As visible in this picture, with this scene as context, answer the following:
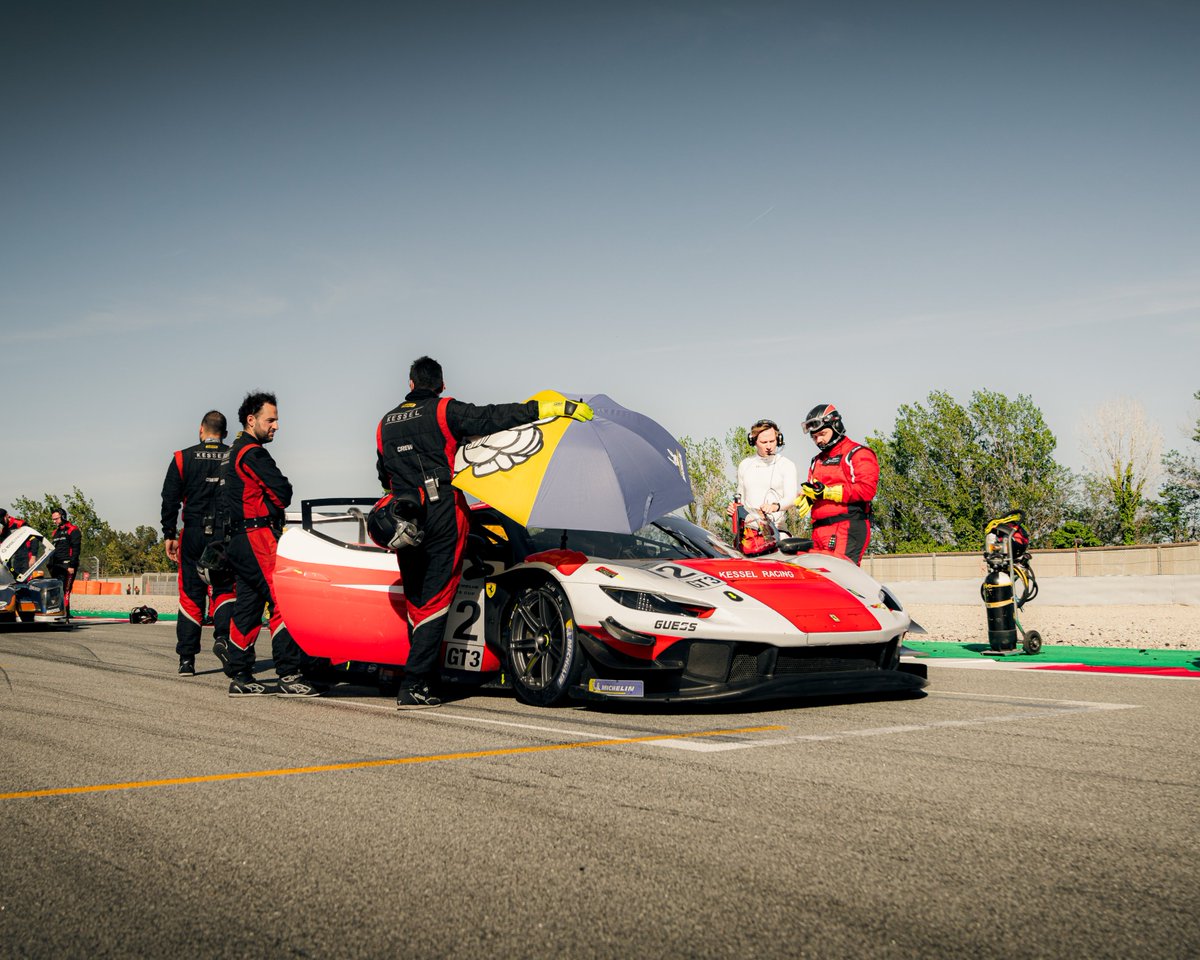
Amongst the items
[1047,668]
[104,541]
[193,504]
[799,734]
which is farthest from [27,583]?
[104,541]

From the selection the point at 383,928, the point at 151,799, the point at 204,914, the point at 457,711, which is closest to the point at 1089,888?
the point at 383,928

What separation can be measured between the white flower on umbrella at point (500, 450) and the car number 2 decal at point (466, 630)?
0.79 meters

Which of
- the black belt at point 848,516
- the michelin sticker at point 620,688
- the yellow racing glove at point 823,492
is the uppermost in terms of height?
the yellow racing glove at point 823,492

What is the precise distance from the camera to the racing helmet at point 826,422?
28.2ft

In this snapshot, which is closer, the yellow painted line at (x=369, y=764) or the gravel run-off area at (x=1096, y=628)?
the yellow painted line at (x=369, y=764)

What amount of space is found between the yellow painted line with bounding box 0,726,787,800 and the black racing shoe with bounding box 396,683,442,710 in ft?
6.03

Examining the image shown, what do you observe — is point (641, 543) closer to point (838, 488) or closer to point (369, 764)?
point (838, 488)

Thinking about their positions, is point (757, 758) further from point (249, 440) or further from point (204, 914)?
point (249, 440)

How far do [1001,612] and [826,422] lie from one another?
2.42 metres

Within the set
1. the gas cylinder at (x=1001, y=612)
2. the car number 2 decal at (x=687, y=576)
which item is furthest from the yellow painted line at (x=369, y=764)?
the gas cylinder at (x=1001, y=612)

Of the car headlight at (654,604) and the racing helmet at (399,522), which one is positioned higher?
the racing helmet at (399,522)

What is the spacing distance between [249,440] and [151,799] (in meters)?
4.56

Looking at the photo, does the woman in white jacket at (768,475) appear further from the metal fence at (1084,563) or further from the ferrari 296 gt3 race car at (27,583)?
the metal fence at (1084,563)

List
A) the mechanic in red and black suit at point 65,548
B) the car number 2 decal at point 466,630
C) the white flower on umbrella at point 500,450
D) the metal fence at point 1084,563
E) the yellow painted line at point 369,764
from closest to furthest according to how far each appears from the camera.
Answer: the yellow painted line at point 369,764
the white flower on umbrella at point 500,450
the car number 2 decal at point 466,630
the mechanic in red and black suit at point 65,548
the metal fence at point 1084,563
